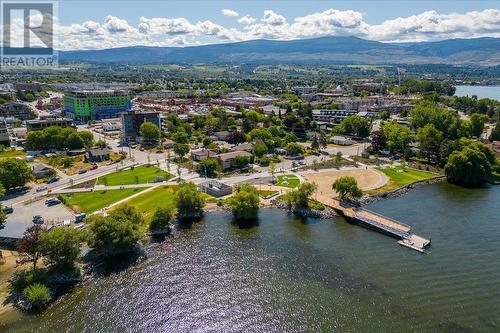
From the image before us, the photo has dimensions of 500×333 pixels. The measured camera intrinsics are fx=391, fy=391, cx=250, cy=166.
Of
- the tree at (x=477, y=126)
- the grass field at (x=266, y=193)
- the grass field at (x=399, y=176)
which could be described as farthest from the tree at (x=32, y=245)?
the tree at (x=477, y=126)

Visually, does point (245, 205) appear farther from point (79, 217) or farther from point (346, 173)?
point (346, 173)

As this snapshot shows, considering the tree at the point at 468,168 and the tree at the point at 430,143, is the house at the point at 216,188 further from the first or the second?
the tree at the point at 430,143

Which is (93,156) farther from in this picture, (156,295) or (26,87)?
(26,87)

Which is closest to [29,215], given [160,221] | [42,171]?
[160,221]

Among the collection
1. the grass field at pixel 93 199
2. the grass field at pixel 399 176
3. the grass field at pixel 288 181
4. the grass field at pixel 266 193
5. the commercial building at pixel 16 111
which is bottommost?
the grass field at pixel 93 199

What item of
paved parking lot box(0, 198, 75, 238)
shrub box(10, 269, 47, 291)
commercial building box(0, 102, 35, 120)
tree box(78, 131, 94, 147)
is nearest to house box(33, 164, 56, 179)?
paved parking lot box(0, 198, 75, 238)

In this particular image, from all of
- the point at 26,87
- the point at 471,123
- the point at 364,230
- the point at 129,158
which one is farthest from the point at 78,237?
the point at 26,87
